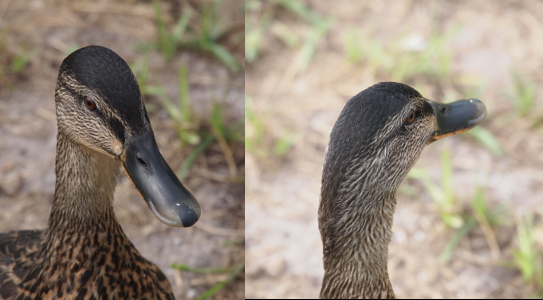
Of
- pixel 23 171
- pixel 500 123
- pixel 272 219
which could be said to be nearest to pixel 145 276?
pixel 272 219

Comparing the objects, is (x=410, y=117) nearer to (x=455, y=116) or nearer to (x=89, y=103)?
(x=455, y=116)

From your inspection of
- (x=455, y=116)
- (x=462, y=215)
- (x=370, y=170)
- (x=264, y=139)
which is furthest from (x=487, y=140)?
(x=370, y=170)

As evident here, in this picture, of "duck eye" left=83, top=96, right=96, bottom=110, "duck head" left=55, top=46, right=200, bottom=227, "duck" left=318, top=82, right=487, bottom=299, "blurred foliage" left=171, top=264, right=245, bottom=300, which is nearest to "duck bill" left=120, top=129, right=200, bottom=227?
"duck head" left=55, top=46, right=200, bottom=227

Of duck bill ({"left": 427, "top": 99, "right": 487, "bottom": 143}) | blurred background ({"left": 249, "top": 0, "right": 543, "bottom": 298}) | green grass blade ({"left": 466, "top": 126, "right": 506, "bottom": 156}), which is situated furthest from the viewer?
green grass blade ({"left": 466, "top": 126, "right": 506, "bottom": 156})

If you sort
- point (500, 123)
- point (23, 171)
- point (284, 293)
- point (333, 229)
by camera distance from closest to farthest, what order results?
1. point (333, 229)
2. point (284, 293)
3. point (23, 171)
4. point (500, 123)

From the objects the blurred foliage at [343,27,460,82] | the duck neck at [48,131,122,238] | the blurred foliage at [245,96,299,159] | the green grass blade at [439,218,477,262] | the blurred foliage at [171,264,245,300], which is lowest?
the blurred foliage at [171,264,245,300]

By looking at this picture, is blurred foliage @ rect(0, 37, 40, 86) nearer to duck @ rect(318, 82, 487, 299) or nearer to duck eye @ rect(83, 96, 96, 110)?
duck eye @ rect(83, 96, 96, 110)

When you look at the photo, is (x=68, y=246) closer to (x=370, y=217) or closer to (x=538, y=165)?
(x=370, y=217)
